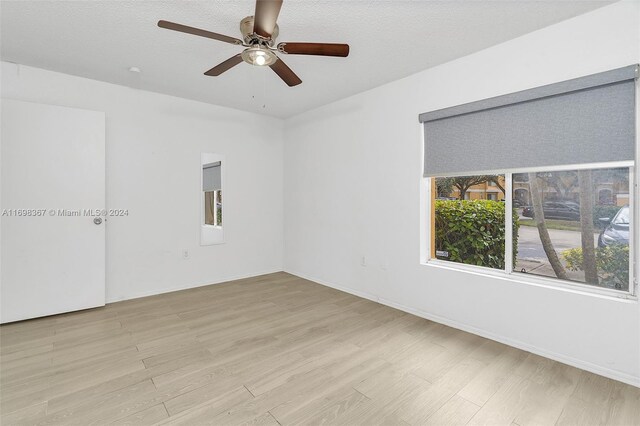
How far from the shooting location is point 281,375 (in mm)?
2178

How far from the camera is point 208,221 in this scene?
174 inches

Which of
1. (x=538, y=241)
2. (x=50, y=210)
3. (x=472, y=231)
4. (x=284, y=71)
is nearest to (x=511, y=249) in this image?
(x=538, y=241)

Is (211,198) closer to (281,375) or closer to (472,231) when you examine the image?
(281,375)

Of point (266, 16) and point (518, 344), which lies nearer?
point (266, 16)

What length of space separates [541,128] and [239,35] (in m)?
2.56

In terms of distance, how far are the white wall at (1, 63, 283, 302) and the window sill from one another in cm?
282

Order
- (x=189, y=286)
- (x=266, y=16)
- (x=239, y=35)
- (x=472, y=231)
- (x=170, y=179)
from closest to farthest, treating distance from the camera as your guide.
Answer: (x=266, y=16), (x=239, y=35), (x=472, y=231), (x=170, y=179), (x=189, y=286)

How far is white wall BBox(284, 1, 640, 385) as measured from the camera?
2.16 metres

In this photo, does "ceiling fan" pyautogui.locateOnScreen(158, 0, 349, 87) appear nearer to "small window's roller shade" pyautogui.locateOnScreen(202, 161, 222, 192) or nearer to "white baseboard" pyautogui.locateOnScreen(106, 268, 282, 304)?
"small window's roller shade" pyautogui.locateOnScreen(202, 161, 222, 192)

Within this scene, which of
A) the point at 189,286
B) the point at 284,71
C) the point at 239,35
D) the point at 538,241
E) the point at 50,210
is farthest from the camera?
the point at 189,286

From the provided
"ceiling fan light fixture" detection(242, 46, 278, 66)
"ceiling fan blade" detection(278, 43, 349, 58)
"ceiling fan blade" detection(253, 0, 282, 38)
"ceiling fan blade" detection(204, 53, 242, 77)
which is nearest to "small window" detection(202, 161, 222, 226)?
"ceiling fan blade" detection(204, 53, 242, 77)

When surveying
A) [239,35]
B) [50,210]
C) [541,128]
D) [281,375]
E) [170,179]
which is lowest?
[281,375]

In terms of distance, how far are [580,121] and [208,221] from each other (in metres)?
4.24

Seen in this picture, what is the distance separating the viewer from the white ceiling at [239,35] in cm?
216
